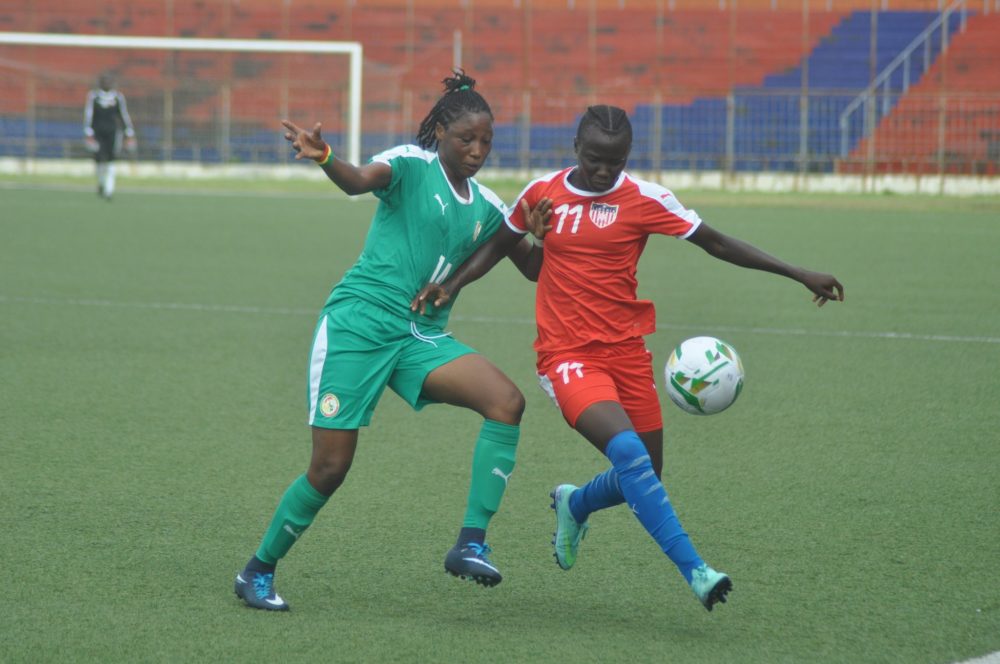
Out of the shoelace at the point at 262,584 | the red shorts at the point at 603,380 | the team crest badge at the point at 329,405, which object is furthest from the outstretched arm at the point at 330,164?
the shoelace at the point at 262,584

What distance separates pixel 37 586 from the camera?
482 centimetres

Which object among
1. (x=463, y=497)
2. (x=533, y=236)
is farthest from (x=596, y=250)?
(x=463, y=497)

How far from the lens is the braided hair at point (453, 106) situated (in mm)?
4879

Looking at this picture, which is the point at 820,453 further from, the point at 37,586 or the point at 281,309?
the point at 281,309

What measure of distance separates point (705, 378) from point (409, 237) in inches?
47.1

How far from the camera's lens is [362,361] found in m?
4.70

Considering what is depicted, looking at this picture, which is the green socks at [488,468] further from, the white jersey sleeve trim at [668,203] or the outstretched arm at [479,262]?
the white jersey sleeve trim at [668,203]

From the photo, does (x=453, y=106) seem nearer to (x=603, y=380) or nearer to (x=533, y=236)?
(x=533, y=236)

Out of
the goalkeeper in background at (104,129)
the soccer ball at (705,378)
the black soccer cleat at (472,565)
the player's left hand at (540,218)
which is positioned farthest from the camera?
the goalkeeper in background at (104,129)

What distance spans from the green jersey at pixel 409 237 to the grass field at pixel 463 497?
3.22 ft

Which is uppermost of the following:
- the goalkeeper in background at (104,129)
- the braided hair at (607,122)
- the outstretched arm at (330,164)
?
the goalkeeper in background at (104,129)

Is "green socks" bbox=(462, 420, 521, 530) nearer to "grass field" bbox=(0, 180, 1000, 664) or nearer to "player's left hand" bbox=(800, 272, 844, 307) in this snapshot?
"grass field" bbox=(0, 180, 1000, 664)

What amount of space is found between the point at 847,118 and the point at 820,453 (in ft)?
89.7

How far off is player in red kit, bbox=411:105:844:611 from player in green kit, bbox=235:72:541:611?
140mm
